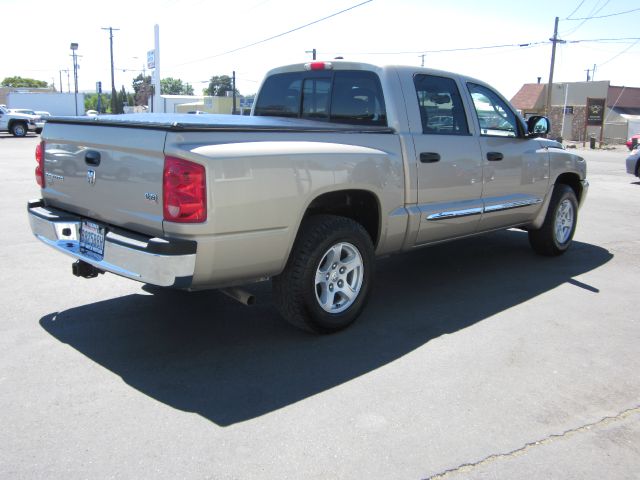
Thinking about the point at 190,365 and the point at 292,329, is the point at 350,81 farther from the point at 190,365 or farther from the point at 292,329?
the point at 190,365

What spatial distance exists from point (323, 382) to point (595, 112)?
4345cm

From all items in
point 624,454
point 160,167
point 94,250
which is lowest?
point 624,454

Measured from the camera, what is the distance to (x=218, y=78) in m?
118

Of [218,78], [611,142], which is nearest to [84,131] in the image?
[611,142]

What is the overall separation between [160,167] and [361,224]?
Answer: 1.88 m

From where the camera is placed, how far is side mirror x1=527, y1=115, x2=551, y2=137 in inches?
244

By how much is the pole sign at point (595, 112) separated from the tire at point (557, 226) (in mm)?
38288

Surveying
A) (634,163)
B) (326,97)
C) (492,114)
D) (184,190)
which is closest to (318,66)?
(326,97)

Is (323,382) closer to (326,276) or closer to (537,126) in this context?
(326,276)

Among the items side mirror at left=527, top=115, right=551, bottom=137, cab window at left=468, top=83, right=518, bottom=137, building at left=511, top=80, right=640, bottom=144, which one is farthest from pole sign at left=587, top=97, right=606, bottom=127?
cab window at left=468, top=83, right=518, bottom=137

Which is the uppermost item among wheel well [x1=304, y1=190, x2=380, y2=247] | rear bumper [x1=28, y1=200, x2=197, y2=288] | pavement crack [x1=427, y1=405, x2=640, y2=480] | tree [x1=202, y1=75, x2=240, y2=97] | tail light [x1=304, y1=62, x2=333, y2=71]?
tree [x1=202, y1=75, x2=240, y2=97]

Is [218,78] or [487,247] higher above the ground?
[218,78]

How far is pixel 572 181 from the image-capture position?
286 inches

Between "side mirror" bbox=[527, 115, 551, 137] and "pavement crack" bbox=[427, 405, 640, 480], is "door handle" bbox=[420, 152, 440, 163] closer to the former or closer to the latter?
"side mirror" bbox=[527, 115, 551, 137]
